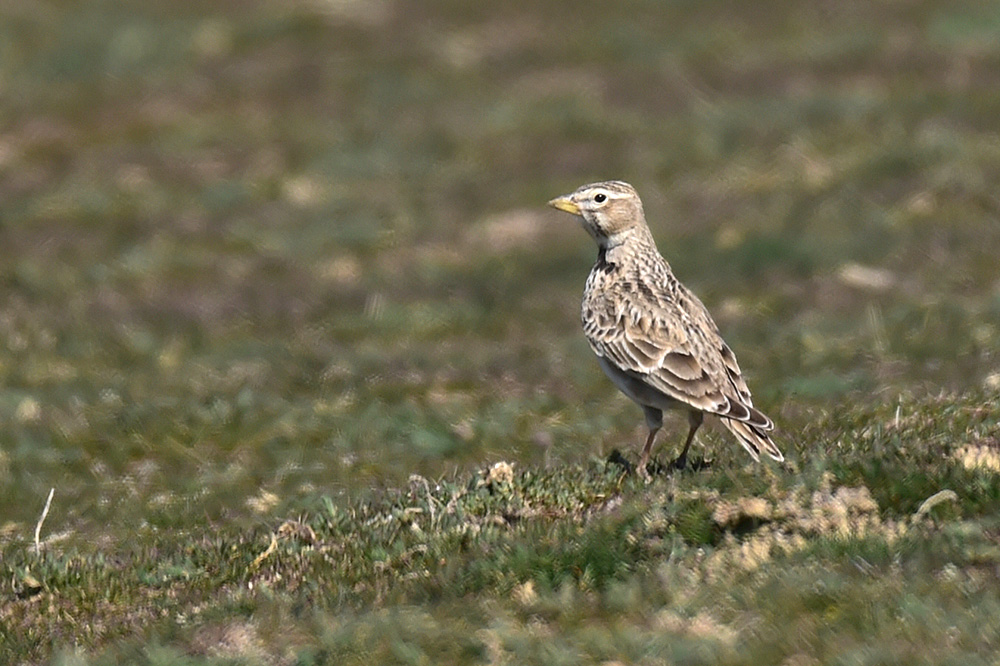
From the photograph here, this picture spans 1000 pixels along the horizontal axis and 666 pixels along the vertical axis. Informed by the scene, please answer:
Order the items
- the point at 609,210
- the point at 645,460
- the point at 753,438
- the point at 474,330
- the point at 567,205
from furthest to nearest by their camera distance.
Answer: the point at 474,330, the point at 567,205, the point at 609,210, the point at 645,460, the point at 753,438

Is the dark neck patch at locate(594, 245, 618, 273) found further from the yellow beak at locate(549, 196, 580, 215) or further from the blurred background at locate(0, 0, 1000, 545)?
the blurred background at locate(0, 0, 1000, 545)

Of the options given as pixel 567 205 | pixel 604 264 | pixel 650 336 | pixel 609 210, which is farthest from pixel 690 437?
pixel 567 205

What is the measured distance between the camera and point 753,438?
9.41 metres

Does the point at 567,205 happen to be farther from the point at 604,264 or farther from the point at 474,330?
the point at 474,330

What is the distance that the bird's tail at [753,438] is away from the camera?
926 cm

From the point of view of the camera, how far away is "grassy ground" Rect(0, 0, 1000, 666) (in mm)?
7555

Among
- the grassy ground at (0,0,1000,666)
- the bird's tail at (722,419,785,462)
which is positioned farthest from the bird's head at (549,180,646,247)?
the bird's tail at (722,419,785,462)

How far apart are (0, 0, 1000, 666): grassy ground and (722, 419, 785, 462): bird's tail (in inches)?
5.1

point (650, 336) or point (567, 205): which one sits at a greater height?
point (567, 205)

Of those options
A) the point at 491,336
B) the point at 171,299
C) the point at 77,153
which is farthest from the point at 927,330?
the point at 77,153

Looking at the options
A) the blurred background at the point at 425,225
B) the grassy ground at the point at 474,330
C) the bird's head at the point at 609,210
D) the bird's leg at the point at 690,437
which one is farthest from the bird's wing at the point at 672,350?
the bird's head at the point at 609,210

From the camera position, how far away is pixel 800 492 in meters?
8.17

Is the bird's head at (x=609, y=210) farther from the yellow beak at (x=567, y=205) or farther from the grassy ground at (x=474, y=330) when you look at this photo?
the grassy ground at (x=474, y=330)

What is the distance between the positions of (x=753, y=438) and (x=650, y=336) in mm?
900
